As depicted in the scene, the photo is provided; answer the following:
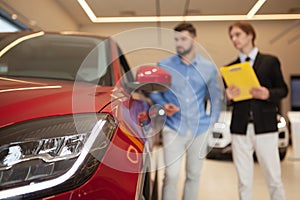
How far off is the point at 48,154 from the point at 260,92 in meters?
1.20

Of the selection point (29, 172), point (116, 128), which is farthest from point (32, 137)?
point (116, 128)

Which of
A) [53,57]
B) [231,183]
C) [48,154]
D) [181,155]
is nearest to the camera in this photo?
[48,154]

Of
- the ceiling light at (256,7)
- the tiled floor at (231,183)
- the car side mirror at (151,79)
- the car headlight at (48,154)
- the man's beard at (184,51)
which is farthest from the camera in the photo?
the tiled floor at (231,183)

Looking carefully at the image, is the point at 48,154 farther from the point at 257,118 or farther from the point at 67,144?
the point at 257,118

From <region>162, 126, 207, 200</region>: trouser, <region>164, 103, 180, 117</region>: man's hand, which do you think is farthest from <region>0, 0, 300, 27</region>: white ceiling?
<region>162, 126, 207, 200</region>: trouser

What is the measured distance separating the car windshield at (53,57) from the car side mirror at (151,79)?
16cm

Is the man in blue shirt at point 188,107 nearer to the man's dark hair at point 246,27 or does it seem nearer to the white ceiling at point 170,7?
the white ceiling at point 170,7

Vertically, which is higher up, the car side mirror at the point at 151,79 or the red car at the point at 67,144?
the car side mirror at the point at 151,79

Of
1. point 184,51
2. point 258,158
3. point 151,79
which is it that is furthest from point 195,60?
point 258,158

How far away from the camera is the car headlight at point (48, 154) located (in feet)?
2.03

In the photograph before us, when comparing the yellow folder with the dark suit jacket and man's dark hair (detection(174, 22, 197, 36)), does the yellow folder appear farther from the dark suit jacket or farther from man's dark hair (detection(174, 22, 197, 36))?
man's dark hair (detection(174, 22, 197, 36))

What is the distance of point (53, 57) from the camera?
1365mm

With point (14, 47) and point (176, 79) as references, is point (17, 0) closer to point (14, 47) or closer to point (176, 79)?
point (14, 47)

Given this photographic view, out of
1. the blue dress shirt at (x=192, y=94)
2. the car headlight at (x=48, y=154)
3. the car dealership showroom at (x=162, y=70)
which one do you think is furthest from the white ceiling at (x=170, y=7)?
the car headlight at (x=48, y=154)
